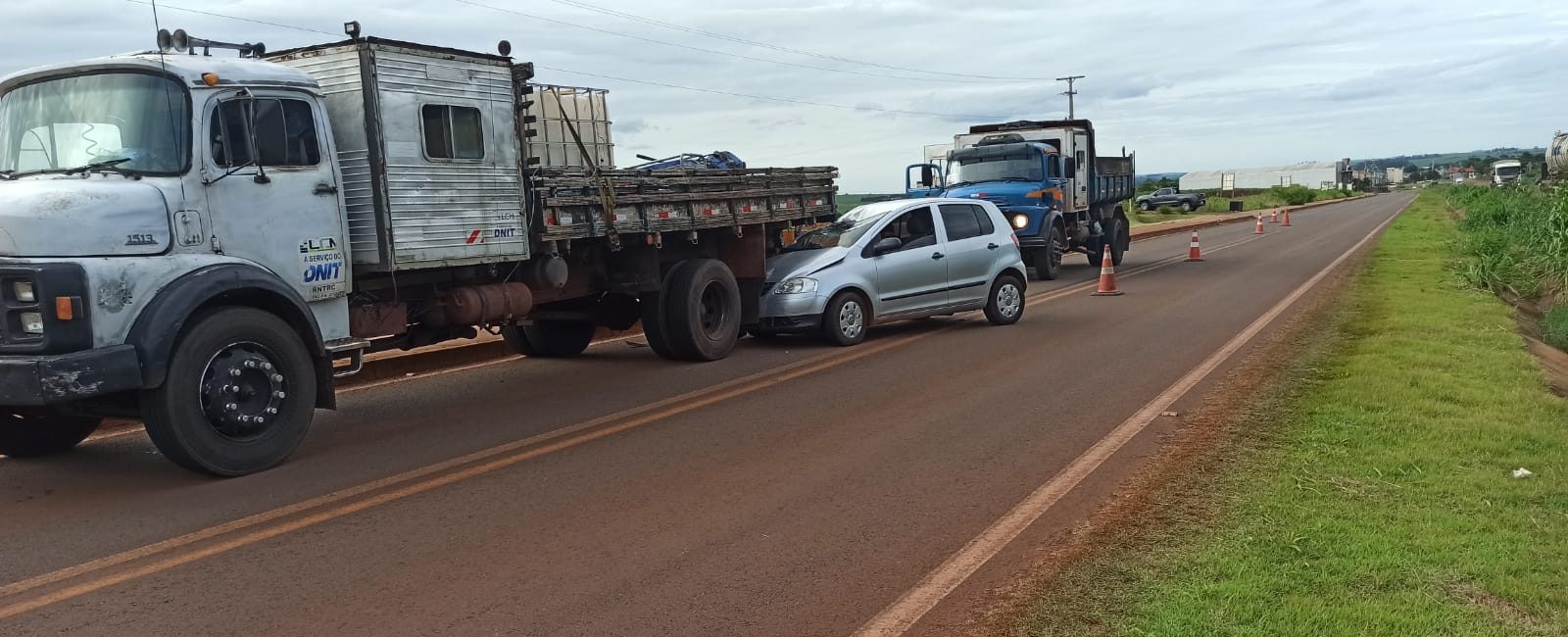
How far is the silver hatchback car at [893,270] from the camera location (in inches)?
511

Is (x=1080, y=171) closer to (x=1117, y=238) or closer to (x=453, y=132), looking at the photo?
(x=1117, y=238)

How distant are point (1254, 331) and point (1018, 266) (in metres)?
2.87

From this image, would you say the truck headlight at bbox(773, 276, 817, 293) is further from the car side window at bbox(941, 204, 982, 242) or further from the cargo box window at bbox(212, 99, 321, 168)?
the cargo box window at bbox(212, 99, 321, 168)

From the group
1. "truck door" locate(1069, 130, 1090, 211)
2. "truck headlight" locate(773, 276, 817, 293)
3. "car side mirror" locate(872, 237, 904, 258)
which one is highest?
"truck door" locate(1069, 130, 1090, 211)

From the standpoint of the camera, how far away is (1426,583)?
4.82 m

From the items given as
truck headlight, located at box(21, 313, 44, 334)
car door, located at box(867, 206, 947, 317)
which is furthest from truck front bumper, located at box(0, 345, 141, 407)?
car door, located at box(867, 206, 947, 317)

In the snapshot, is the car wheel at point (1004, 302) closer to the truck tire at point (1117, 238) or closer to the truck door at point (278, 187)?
the truck door at point (278, 187)

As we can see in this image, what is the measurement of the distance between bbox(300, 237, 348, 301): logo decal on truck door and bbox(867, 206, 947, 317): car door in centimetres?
639

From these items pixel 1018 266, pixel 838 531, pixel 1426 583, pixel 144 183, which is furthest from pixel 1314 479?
pixel 1018 266

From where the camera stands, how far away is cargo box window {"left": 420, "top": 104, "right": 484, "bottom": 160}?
29.7 feet

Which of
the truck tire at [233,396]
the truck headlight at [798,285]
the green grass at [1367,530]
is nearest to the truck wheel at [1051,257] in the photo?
the truck headlight at [798,285]

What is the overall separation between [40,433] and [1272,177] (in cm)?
15802

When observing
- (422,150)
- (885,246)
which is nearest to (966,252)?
(885,246)

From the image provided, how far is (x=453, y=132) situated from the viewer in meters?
9.23
